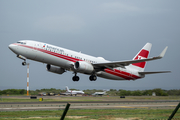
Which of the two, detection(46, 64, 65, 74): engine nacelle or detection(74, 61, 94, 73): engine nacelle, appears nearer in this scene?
detection(74, 61, 94, 73): engine nacelle

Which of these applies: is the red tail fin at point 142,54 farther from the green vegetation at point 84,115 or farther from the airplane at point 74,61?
the green vegetation at point 84,115

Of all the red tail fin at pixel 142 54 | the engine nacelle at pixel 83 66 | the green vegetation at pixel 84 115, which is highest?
the red tail fin at pixel 142 54

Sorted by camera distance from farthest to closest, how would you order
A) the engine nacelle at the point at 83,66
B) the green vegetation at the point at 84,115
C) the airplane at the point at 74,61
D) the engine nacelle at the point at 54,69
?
the engine nacelle at the point at 54,69
the engine nacelle at the point at 83,66
the airplane at the point at 74,61
the green vegetation at the point at 84,115

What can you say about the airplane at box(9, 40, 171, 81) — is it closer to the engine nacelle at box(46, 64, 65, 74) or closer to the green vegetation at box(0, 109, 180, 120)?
the engine nacelle at box(46, 64, 65, 74)

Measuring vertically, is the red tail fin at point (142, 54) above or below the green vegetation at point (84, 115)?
above

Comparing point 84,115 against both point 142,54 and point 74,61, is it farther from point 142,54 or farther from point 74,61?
point 142,54

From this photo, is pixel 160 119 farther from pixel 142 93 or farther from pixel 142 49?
pixel 142 93

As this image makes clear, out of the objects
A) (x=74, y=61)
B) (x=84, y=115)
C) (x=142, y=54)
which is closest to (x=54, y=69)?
(x=74, y=61)

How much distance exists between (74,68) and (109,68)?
8.19 meters

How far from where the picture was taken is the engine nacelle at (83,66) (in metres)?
38.6

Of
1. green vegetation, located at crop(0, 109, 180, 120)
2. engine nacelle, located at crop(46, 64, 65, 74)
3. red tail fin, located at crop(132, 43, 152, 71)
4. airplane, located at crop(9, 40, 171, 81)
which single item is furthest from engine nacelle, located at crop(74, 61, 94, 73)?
green vegetation, located at crop(0, 109, 180, 120)

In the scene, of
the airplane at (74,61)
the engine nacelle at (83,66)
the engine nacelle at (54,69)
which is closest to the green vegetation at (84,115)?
the airplane at (74,61)

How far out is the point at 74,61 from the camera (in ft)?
129

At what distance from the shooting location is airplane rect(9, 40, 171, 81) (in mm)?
34719
